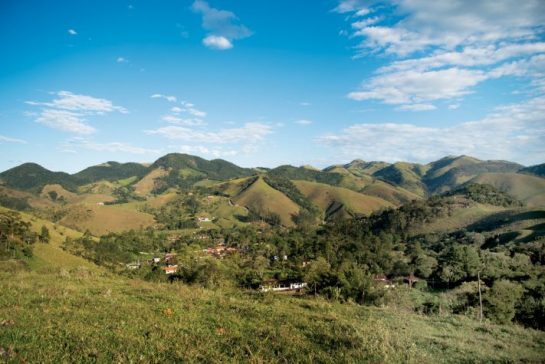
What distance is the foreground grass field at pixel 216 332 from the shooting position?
27.3 ft

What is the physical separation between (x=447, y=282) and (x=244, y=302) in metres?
71.3

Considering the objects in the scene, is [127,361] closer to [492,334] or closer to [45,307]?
[45,307]

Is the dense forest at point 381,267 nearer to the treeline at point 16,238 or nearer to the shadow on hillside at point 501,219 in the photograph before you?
the treeline at point 16,238

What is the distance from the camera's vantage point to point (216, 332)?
10.1 metres

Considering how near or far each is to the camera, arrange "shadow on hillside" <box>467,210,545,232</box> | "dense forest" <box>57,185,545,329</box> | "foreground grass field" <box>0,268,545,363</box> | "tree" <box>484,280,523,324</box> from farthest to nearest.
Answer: "shadow on hillside" <box>467,210,545,232</box> < "dense forest" <box>57,185,545,329</box> < "tree" <box>484,280,523,324</box> < "foreground grass field" <box>0,268,545,363</box>

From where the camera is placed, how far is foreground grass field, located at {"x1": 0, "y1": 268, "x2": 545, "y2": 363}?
833cm

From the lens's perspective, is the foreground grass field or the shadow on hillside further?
the shadow on hillside

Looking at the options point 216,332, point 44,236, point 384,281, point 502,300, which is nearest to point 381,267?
point 384,281

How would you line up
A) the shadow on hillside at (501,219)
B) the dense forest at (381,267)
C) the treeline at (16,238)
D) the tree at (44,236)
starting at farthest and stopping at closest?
the shadow on hillside at (501,219) → the tree at (44,236) → the treeline at (16,238) → the dense forest at (381,267)

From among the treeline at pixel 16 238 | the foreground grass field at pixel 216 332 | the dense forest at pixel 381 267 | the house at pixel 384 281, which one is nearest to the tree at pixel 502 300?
the dense forest at pixel 381 267

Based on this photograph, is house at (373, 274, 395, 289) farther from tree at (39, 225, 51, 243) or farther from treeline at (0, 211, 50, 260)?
tree at (39, 225, 51, 243)

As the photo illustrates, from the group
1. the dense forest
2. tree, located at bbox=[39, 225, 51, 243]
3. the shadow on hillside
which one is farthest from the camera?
the shadow on hillside

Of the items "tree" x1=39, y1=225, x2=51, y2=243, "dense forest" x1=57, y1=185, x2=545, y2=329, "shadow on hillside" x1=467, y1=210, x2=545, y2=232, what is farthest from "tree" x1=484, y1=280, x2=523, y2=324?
"shadow on hillside" x1=467, y1=210, x2=545, y2=232

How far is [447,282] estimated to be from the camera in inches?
2874
